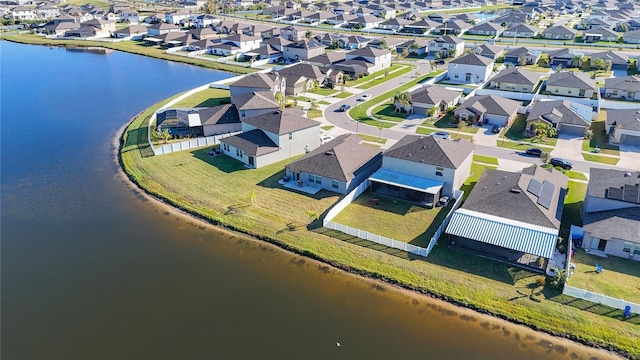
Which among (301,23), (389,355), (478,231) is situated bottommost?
(389,355)

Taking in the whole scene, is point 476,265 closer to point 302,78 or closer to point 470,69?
point 302,78

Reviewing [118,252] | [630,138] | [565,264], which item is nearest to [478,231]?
[565,264]

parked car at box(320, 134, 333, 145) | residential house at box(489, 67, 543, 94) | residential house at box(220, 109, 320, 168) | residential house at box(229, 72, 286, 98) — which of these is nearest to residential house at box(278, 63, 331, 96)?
residential house at box(229, 72, 286, 98)

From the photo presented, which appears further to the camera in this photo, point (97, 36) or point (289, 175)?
point (97, 36)

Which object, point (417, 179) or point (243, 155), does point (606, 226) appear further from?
point (243, 155)

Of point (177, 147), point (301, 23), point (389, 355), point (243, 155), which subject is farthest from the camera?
point (301, 23)

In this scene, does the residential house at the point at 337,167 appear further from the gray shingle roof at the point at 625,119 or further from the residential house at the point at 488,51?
the residential house at the point at 488,51
